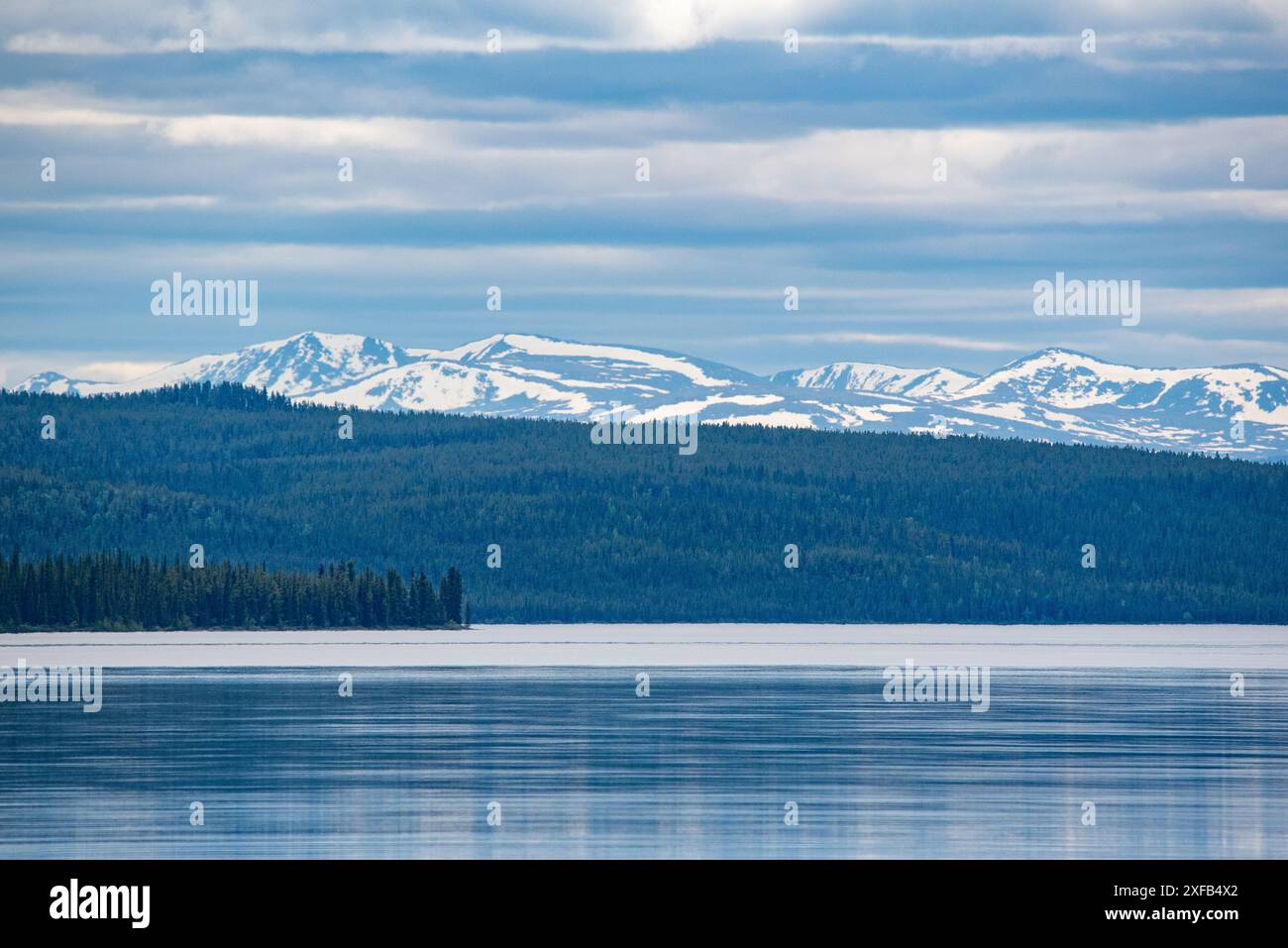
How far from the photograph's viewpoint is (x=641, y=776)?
5759 centimetres

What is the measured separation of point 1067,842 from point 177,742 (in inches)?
1123

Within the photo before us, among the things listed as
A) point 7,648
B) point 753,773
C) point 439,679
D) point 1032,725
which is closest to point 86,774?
point 753,773

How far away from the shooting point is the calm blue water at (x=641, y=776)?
45.8 m

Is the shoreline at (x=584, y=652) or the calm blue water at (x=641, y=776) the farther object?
the shoreline at (x=584, y=652)

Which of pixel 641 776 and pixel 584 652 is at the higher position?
pixel 641 776

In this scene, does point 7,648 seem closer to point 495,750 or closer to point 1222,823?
point 495,750

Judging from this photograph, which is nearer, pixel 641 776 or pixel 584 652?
pixel 641 776

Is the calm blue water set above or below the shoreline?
above

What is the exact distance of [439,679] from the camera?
109 meters

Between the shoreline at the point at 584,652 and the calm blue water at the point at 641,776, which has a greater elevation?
the calm blue water at the point at 641,776

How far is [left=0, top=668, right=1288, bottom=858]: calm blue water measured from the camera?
45844mm

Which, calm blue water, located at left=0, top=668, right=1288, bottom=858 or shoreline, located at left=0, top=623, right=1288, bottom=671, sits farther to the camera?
shoreline, located at left=0, top=623, right=1288, bottom=671
